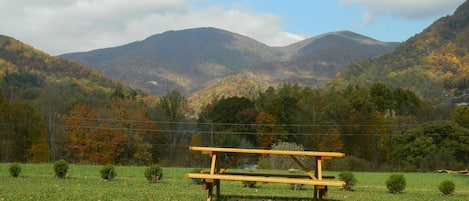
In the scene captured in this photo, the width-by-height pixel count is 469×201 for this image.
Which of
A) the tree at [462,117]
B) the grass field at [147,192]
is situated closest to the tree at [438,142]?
the tree at [462,117]

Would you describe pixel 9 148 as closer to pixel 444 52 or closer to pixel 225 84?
Answer: pixel 225 84

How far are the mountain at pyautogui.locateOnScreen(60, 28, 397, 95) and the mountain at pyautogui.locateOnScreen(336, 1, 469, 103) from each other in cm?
2377

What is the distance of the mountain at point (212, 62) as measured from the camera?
117625 mm

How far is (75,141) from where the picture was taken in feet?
173

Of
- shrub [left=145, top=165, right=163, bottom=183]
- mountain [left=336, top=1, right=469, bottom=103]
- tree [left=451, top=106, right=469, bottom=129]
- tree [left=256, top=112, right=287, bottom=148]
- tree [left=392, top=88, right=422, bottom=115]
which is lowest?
shrub [left=145, top=165, right=163, bottom=183]

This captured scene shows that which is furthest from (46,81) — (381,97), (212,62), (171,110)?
(212,62)

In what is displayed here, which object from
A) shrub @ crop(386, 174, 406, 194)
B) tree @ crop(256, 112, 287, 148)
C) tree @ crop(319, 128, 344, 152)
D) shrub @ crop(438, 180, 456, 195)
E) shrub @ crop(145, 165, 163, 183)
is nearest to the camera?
shrub @ crop(438, 180, 456, 195)

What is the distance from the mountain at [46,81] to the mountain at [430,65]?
39.9m

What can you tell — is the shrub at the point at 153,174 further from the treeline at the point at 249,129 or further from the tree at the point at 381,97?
the tree at the point at 381,97

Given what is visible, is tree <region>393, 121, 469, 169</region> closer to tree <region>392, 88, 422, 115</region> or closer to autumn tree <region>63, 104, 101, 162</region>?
tree <region>392, 88, 422, 115</region>

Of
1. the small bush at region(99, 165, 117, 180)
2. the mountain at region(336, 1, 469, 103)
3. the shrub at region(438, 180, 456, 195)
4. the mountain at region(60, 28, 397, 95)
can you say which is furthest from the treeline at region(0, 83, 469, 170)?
the mountain at region(60, 28, 397, 95)

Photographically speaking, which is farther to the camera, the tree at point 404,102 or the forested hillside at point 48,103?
the tree at point 404,102

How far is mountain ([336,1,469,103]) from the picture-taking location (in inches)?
3007

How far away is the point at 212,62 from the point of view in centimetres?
17438
